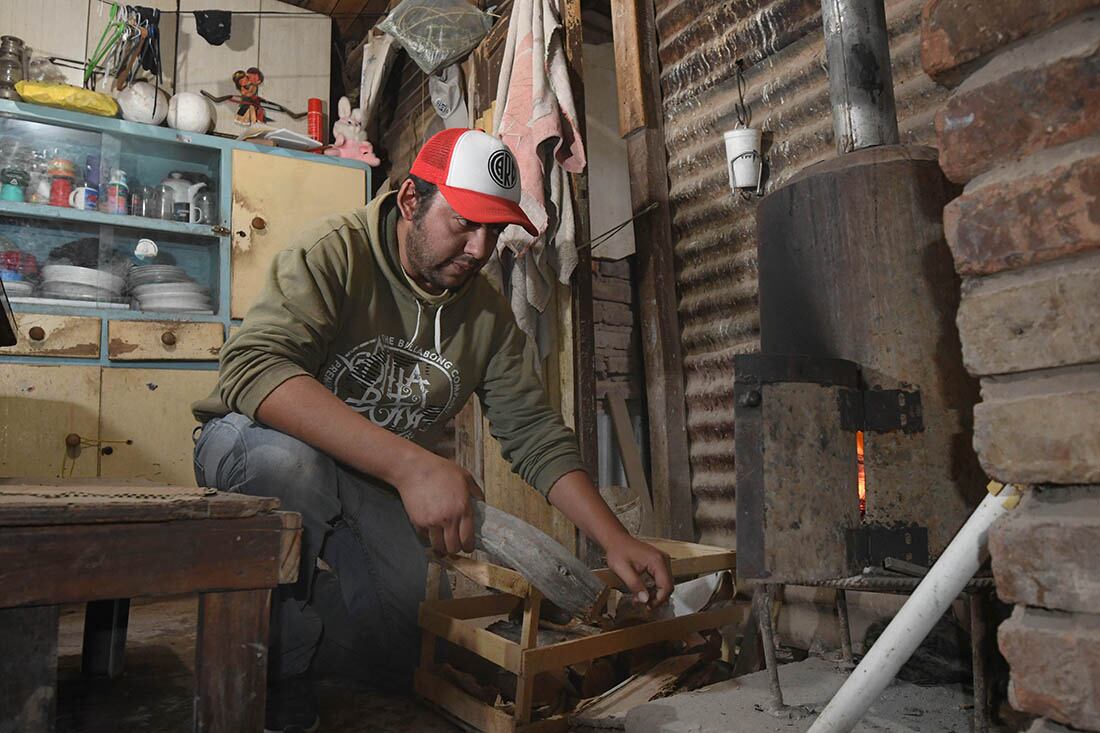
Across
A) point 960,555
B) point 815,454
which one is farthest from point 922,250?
point 960,555

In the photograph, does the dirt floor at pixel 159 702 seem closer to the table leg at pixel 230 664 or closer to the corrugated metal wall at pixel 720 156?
the table leg at pixel 230 664

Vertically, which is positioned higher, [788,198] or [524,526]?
[788,198]

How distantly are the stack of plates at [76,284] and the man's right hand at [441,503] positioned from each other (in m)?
3.03

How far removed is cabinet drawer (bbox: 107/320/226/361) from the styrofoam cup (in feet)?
9.02

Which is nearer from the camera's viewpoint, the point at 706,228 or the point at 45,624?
the point at 45,624

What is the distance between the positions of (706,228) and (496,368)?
1.01 meters

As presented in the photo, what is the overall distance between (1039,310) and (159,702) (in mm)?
2047

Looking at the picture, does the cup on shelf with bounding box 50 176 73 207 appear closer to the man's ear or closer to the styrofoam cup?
the man's ear

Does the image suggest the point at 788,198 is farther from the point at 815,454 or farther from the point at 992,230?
the point at 992,230

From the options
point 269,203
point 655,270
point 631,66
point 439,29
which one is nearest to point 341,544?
point 655,270

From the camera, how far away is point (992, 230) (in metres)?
0.91

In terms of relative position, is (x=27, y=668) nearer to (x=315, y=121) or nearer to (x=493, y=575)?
(x=493, y=575)

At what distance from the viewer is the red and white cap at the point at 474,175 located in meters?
1.89

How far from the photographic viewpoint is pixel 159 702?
1877mm
